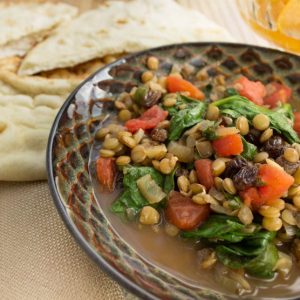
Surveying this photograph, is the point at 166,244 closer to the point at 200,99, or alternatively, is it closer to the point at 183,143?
the point at 183,143

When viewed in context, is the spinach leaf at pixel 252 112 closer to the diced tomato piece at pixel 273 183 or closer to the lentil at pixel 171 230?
the diced tomato piece at pixel 273 183

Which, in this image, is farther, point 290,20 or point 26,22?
point 26,22

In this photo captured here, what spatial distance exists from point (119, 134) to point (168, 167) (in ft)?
1.47

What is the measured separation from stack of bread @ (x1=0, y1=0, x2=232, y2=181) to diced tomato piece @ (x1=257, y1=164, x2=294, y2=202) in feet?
4.99

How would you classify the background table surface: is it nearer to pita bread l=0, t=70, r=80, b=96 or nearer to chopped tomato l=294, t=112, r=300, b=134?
pita bread l=0, t=70, r=80, b=96

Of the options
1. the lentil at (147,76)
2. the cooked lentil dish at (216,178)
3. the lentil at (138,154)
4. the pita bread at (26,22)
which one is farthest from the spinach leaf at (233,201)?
the pita bread at (26,22)

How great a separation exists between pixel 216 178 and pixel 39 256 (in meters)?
1.14

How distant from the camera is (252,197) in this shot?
2729mm

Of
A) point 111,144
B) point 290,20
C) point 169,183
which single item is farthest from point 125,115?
point 290,20

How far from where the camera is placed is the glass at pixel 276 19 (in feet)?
13.1

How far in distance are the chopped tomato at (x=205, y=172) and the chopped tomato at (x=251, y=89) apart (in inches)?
33.7

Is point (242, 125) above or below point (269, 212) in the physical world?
above

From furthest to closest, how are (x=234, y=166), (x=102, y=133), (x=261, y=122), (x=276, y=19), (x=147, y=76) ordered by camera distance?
1. (x=276, y=19)
2. (x=147, y=76)
3. (x=102, y=133)
4. (x=261, y=122)
5. (x=234, y=166)

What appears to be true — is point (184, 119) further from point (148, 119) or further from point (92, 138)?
point (92, 138)
